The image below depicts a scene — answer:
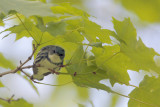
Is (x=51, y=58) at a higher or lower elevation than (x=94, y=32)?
lower

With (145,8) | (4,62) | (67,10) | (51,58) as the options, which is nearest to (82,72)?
(51,58)

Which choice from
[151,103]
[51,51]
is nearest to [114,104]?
[151,103]

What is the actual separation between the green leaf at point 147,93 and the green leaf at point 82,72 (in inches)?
6.4

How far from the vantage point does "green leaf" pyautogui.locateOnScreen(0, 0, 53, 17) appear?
0.89 metres

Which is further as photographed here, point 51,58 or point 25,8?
point 51,58

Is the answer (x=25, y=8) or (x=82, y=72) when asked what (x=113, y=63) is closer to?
(x=82, y=72)

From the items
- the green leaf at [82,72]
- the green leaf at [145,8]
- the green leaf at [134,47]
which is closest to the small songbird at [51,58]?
the green leaf at [82,72]

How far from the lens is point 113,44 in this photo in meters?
1.11

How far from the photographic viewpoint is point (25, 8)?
0.93 meters

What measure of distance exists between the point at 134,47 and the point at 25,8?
0.43m

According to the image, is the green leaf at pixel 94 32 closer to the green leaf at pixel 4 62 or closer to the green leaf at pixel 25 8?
the green leaf at pixel 25 8

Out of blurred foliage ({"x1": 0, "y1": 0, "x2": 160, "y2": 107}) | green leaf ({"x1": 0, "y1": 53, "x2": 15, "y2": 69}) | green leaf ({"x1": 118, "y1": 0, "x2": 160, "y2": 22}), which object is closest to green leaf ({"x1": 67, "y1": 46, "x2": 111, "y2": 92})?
blurred foliage ({"x1": 0, "y1": 0, "x2": 160, "y2": 107})

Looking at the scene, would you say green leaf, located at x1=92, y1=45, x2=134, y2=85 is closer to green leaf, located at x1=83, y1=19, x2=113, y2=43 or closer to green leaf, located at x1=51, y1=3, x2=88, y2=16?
green leaf, located at x1=83, y1=19, x2=113, y2=43

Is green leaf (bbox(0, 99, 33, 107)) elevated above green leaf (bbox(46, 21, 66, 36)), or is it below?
below
